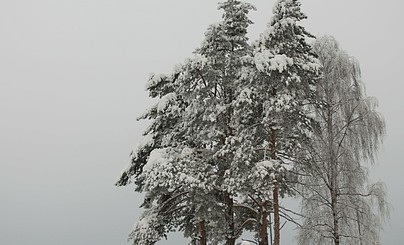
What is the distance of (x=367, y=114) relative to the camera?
19906 millimetres

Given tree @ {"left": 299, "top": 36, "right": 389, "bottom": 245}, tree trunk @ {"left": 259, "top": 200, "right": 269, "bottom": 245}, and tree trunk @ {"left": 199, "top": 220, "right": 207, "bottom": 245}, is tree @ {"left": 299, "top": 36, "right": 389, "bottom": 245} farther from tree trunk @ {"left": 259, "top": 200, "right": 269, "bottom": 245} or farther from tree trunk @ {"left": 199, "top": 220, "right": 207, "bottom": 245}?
tree trunk @ {"left": 199, "top": 220, "right": 207, "bottom": 245}

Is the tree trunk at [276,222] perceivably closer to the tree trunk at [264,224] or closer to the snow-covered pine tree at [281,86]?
the snow-covered pine tree at [281,86]

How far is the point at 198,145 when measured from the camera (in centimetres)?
2114

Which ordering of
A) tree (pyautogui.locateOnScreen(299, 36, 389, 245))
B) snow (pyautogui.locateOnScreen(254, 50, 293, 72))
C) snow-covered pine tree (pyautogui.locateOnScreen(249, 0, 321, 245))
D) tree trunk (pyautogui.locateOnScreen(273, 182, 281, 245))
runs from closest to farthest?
snow (pyautogui.locateOnScreen(254, 50, 293, 72))
snow-covered pine tree (pyautogui.locateOnScreen(249, 0, 321, 245))
tree trunk (pyautogui.locateOnScreen(273, 182, 281, 245))
tree (pyautogui.locateOnScreen(299, 36, 389, 245))

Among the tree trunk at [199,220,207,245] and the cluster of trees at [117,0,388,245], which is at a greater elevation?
the cluster of trees at [117,0,388,245]

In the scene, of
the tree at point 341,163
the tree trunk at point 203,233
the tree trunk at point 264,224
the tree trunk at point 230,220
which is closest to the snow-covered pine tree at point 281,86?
the tree trunk at point 264,224

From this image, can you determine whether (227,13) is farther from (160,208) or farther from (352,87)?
(160,208)

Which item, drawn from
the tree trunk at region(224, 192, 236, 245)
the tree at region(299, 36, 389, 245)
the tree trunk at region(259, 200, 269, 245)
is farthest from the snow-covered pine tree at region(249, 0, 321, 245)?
the tree trunk at region(224, 192, 236, 245)

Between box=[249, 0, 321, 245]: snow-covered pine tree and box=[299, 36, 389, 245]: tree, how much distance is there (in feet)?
4.96

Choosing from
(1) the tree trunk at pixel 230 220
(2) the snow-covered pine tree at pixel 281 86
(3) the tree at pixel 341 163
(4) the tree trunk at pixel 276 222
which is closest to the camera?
(2) the snow-covered pine tree at pixel 281 86

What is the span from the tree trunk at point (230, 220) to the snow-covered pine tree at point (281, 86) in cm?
178

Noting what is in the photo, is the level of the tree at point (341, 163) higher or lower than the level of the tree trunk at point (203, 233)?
higher

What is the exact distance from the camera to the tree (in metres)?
18.9

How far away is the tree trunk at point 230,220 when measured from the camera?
2036 cm
